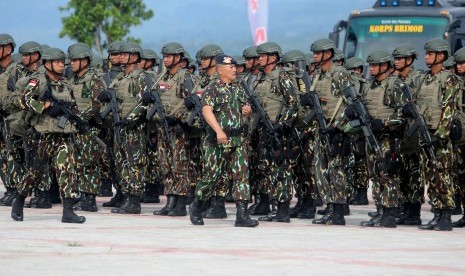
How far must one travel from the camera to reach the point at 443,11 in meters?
29.8

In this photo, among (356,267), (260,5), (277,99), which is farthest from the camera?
(260,5)

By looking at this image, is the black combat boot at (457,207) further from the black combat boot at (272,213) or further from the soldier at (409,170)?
the black combat boot at (272,213)

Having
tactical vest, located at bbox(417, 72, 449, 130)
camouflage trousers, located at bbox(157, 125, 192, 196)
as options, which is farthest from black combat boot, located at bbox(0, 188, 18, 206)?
tactical vest, located at bbox(417, 72, 449, 130)

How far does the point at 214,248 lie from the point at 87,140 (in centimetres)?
476

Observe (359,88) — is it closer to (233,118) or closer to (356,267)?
(233,118)

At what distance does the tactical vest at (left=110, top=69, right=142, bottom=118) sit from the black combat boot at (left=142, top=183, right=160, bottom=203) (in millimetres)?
2488

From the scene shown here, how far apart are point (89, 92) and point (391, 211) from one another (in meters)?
4.05

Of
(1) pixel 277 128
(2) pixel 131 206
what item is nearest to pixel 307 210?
(1) pixel 277 128

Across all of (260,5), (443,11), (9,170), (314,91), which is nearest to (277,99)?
(314,91)

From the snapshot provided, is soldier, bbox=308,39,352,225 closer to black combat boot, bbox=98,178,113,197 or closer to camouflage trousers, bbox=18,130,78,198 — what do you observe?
camouflage trousers, bbox=18,130,78,198

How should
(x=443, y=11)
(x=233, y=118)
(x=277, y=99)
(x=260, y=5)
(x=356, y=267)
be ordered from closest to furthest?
(x=356, y=267) < (x=233, y=118) < (x=277, y=99) < (x=443, y=11) < (x=260, y=5)

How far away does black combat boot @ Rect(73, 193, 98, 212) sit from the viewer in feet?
58.8

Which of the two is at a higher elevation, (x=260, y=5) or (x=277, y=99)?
(x=260, y=5)

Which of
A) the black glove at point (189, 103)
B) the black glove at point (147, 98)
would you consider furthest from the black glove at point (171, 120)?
the black glove at point (189, 103)
